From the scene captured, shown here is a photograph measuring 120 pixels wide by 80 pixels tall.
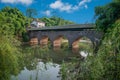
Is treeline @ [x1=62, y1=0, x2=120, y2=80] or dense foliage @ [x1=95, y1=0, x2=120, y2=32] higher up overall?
dense foliage @ [x1=95, y1=0, x2=120, y2=32]

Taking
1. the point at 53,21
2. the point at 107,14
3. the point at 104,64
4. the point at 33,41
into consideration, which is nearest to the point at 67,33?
the point at 33,41

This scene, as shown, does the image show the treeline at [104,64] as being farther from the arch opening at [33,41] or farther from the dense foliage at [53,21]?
the dense foliage at [53,21]

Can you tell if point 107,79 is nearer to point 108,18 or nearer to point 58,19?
point 108,18

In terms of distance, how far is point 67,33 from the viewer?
1298 inches

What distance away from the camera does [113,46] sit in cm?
452

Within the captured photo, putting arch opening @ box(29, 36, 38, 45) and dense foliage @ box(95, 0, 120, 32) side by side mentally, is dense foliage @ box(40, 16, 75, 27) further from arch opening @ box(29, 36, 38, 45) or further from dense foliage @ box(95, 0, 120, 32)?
dense foliage @ box(95, 0, 120, 32)

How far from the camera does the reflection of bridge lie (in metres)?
28.0

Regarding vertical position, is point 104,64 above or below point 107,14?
below

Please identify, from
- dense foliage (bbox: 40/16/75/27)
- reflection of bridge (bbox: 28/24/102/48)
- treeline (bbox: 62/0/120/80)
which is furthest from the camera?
dense foliage (bbox: 40/16/75/27)

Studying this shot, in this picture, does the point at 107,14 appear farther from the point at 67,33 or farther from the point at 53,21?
the point at 53,21

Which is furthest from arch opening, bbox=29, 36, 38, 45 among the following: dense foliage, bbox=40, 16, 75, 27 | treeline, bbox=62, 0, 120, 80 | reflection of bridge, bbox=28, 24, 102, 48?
treeline, bbox=62, 0, 120, 80

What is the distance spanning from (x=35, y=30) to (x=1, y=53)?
34.3 metres

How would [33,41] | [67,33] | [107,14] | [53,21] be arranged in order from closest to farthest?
[107,14], [67,33], [33,41], [53,21]

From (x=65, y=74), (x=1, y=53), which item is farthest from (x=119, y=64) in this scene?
(x=1, y=53)
